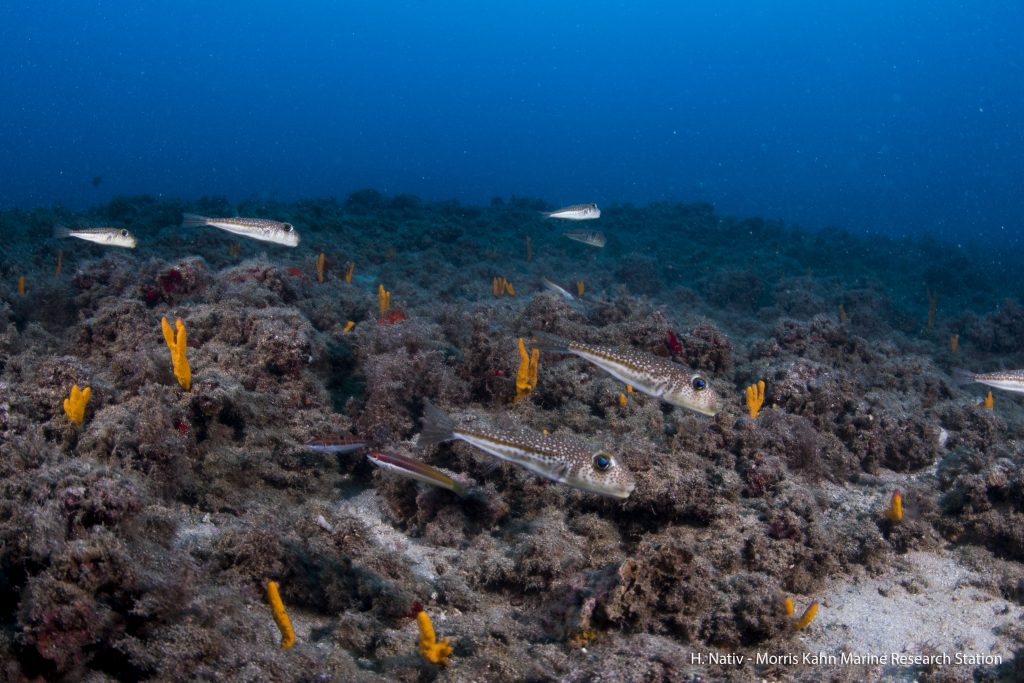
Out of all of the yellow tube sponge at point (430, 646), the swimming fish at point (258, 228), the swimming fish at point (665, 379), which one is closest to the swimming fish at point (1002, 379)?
the swimming fish at point (665, 379)

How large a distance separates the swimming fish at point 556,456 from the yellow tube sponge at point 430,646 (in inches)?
53.3

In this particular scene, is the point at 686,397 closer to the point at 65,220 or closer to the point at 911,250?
the point at 65,220

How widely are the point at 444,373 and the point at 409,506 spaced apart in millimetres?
1905

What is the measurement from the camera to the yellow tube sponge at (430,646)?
3324mm

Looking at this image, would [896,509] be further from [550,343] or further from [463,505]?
[463,505]

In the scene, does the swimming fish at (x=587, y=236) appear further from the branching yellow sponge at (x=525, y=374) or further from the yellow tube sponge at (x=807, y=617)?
the yellow tube sponge at (x=807, y=617)

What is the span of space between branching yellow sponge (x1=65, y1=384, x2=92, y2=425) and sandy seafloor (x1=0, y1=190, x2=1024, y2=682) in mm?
179

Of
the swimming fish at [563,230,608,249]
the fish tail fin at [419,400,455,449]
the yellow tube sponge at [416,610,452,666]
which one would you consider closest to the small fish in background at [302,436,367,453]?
the fish tail fin at [419,400,455,449]

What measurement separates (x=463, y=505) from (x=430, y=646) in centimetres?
213

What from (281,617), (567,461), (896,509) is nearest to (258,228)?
(281,617)

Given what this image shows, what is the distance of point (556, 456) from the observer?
4184mm

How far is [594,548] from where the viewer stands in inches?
198

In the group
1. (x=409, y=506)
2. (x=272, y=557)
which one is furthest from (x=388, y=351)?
(x=272, y=557)

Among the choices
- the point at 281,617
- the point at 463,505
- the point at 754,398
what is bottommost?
the point at 463,505
